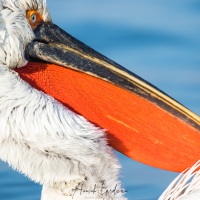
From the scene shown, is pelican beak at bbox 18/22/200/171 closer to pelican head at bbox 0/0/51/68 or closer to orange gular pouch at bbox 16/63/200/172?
orange gular pouch at bbox 16/63/200/172

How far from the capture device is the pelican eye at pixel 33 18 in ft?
21.5

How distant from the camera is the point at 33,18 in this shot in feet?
21.6

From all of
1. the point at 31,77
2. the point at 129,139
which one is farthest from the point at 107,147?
the point at 31,77

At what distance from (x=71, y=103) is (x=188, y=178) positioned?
1.02 m

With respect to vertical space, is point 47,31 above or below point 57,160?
above

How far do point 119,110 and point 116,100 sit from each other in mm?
78

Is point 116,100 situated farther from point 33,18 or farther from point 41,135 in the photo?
point 33,18

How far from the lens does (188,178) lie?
6445mm

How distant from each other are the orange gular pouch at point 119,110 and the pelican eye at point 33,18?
1.00 feet

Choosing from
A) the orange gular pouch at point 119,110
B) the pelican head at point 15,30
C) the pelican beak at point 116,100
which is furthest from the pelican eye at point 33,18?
the orange gular pouch at point 119,110

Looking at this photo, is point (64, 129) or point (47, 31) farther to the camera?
point (47, 31)

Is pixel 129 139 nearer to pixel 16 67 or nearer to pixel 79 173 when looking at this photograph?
pixel 79 173

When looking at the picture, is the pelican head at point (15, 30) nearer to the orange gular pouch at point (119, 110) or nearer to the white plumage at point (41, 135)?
the white plumage at point (41, 135)

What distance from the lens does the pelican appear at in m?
6.20
